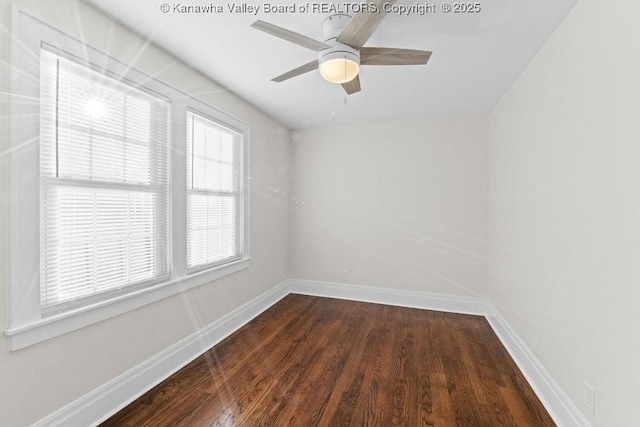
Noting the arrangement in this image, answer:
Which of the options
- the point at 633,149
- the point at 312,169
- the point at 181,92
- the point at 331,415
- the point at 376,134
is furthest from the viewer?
the point at 312,169

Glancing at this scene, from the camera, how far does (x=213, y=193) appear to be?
2930 mm

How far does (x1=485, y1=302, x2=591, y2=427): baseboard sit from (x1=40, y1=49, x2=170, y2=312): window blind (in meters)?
2.99

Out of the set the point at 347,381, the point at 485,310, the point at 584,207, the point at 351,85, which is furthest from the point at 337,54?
the point at 485,310

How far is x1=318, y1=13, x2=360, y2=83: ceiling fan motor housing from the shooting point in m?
1.70

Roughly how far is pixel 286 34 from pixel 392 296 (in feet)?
11.5

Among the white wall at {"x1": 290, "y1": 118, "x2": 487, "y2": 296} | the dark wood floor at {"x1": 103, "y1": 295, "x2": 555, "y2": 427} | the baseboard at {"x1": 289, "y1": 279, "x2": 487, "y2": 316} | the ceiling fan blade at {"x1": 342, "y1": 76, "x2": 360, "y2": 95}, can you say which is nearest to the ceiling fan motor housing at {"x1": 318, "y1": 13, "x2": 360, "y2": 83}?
the ceiling fan blade at {"x1": 342, "y1": 76, "x2": 360, "y2": 95}

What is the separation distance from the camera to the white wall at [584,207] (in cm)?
129

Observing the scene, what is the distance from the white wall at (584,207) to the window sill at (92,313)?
285cm

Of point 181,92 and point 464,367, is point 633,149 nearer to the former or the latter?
point 464,367

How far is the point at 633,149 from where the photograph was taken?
1.27 meters

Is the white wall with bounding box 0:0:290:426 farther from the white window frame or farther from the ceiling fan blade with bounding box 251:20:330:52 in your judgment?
the ceiling fan blade with bounding box 251:20:330:52

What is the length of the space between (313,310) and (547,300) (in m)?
2.54

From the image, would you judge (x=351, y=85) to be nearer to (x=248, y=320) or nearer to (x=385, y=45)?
(x=385, y=45)

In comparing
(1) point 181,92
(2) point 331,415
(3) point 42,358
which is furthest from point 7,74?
(2) point 331,415
